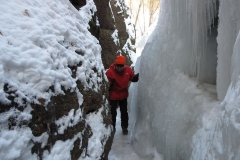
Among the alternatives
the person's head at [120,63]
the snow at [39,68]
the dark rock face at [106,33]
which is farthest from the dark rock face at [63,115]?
the dark rock face at [106,33]

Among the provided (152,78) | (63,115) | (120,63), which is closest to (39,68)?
(63,115)

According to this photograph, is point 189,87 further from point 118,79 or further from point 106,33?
point 106,33

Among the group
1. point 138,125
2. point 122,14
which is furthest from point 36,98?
point 122,14

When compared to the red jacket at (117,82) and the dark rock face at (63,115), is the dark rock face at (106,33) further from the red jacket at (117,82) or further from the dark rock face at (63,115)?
the dark rock face at (63,115)

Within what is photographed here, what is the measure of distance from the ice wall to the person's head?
22.9 inches

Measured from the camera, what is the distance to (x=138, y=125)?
394 centimetres

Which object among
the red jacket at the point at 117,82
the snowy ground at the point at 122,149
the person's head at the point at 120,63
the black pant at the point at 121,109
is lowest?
the snowy ground at the point at 122,149

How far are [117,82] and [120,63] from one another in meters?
0.42

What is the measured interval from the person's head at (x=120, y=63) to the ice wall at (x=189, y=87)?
58 centimetres

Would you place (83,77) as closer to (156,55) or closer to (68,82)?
(68,82)

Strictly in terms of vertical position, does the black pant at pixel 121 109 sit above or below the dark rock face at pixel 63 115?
below

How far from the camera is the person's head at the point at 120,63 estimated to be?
359 centimetres

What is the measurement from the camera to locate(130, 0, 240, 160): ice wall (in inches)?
68.1

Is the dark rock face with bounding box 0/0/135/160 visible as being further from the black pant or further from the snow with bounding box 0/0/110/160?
the black pant
